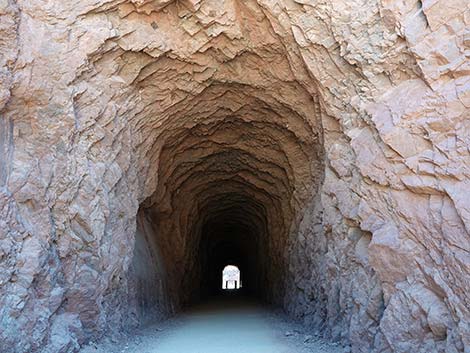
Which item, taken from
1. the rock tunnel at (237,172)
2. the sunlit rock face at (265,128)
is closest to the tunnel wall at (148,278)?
the sunlit rock face at (265,128)

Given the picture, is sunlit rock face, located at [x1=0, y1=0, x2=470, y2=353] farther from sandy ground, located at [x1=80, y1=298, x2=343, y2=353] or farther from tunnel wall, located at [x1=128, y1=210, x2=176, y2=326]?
sandy ground, located at [x1=80, y1=298, x2=343, y2=353]

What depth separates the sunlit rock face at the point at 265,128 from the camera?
18.8 feet

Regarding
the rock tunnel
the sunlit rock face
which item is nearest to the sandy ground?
the sunlit rock face

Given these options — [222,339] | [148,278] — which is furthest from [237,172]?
[222,339]

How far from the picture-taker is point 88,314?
7.71 m

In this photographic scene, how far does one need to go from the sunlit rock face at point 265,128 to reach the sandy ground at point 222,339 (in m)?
0.45

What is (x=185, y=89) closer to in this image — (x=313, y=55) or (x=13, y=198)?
(x=313, y=55)

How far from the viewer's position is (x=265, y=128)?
12.0 metres

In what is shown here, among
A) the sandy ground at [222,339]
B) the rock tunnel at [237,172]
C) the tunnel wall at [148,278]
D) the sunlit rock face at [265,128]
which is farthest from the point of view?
the tunnel wall at [148,278]

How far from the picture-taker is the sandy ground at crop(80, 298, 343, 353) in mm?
7949

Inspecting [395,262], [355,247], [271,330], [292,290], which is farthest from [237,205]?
[395,262]

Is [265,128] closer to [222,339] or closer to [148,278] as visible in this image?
[148,278]

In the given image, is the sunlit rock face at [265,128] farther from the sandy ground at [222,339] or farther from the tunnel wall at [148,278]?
the sandy ground at [222,339]

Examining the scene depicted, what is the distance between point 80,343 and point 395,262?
496 centimetres
